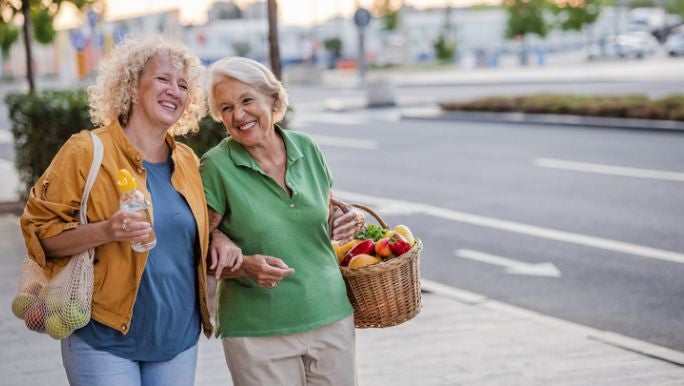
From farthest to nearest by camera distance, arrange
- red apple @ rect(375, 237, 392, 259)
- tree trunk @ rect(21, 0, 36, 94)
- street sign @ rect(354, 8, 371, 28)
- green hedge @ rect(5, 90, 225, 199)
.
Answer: street sign @ rect(354, 8, 371, 28)
tree trunk @ rect(21, 0, 36, 94)
green hedge @ rect(5, 90, 225, 199)
red apple @ rect(375, 237, 392, 259)

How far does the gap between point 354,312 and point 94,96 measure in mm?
1200

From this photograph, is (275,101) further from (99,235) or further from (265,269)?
(99,235)

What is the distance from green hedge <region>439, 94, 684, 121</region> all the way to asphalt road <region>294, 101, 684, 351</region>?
71cm

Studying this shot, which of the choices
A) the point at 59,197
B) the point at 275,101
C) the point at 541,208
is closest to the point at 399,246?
the point at 275,101

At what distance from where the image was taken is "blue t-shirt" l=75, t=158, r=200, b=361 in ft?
10.7

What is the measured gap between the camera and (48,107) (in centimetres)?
1182

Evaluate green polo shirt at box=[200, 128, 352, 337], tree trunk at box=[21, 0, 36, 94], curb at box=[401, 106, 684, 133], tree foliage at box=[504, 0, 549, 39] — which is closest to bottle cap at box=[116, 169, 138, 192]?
green polo shirt at box=[200, 128, 352, 337]

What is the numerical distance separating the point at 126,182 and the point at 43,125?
9.29 meters

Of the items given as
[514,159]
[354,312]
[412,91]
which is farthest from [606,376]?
[412,91]

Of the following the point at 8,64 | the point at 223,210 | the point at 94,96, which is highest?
the point at 94,96

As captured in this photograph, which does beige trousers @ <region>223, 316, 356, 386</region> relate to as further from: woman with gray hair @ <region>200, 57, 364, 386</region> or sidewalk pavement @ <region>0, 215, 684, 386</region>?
sidewalk pavement @ <region>0, 215, 684, 386</region>

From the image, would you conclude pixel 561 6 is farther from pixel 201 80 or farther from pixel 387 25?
pixel 201 80

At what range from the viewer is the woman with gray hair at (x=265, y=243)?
349cm

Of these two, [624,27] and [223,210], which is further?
[624,27]
